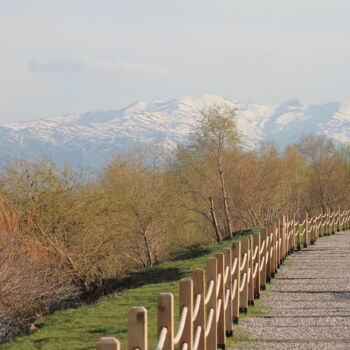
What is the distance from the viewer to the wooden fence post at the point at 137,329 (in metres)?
5.16

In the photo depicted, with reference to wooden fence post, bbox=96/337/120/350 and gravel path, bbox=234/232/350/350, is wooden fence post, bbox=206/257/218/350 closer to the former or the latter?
gravel path, bbox=234/232/350/350

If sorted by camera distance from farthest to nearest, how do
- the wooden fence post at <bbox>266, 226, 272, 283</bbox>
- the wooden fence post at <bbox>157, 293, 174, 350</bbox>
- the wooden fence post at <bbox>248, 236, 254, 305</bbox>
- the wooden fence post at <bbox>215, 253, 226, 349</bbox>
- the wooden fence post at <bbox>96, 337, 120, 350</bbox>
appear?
the wooden fence post at <bbox>266, 226, 272, 283</bbox>
the wooden fence post at <bbox>248, 236, 254, 305</bbox>
the wooden fence post at <bbox>215, 253, 226, 349</bbox>
the wooden fence post at <bbox>157, 293, 174, 350</bbox>
the wooden fence post at <bbox>96, 337, 120, 350</bbox>

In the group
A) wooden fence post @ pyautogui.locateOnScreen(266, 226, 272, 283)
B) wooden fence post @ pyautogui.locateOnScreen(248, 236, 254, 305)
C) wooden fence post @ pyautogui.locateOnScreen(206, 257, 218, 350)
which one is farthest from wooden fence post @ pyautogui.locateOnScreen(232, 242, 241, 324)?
wooden fence post @ pyautogui.locateOnScreen(266, 226, 272, 283)

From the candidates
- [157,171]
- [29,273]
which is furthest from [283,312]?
[157,171]

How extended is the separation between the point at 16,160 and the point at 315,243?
12717mm

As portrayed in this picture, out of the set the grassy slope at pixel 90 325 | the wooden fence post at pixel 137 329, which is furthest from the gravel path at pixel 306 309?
the wooden fence post at pixel 137 329

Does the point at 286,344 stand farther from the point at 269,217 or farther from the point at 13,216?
the point at 269,217

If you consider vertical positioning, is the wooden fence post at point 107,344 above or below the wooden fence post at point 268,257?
above

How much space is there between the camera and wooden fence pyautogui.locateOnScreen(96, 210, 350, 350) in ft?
17.1

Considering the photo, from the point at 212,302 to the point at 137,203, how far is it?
27233 millimetres

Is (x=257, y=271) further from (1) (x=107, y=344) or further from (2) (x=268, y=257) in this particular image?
(1) (x=107, y=344)

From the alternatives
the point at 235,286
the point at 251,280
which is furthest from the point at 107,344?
the point at 251,280

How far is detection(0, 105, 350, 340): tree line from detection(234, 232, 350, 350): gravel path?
7439 mm

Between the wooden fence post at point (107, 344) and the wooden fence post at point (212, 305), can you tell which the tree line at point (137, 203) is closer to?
the wooden fence post at point (212, 305)
